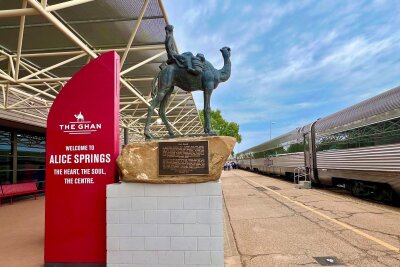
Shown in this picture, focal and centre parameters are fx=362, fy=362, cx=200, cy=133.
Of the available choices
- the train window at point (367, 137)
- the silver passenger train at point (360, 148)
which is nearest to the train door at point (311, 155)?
the silver passenger train at point (360, 148)

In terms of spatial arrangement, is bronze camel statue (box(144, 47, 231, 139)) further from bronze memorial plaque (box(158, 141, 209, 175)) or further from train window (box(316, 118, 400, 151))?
train window (box(316, 118, 400, 151))

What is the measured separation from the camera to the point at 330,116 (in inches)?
665

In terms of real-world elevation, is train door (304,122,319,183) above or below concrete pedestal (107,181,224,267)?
above

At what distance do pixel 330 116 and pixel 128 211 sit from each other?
13.8 m

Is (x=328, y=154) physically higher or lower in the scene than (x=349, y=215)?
higher

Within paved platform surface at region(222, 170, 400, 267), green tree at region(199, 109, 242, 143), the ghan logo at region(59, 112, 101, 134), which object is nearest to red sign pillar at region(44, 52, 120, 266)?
the ghan logo at region(59, 112, 101, 134)

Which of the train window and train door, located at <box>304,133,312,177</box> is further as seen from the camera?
train door, located at <box>304,133,312,177</box>

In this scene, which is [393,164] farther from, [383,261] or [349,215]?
[383,261]

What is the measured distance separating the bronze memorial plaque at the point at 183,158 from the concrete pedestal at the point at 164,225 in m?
0.21

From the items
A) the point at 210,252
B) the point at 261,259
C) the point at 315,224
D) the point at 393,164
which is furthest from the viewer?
the point at 393,164

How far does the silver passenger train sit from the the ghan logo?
28.2 feet

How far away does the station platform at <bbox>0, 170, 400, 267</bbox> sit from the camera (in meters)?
5.79

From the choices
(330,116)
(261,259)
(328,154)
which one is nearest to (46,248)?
(261,259)

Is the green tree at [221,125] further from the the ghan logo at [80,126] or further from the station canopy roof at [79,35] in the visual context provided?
the the ghan logo at [80,126]
